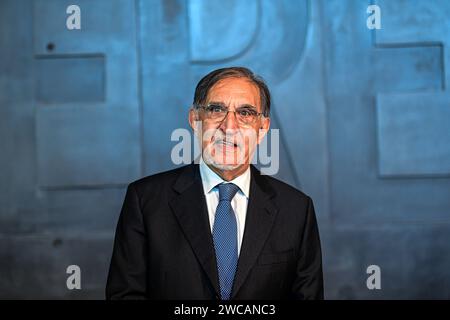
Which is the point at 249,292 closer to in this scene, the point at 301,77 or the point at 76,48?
the point at 301,77

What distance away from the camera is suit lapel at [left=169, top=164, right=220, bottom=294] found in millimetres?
1574

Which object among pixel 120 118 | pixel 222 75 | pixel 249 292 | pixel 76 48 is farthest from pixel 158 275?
pixel 76 48

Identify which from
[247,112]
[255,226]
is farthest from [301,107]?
[255,226]

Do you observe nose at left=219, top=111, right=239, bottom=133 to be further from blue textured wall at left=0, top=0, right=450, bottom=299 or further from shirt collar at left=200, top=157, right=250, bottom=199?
blue textured wall at left=0, top=0, right=450, bottom=299

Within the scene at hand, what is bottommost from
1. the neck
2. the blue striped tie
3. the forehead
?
the blue striped tie

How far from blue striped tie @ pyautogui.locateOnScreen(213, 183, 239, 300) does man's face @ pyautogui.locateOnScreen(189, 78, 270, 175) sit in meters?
0.11

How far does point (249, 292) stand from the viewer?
1.58 m

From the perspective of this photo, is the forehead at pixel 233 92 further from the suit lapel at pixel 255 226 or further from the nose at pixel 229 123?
the suit lapel at pixel 255 226

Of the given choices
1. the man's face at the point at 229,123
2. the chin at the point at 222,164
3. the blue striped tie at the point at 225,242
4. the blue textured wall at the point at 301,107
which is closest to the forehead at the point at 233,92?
the man's face at the point at 229,123

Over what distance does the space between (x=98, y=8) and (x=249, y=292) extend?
2.11m

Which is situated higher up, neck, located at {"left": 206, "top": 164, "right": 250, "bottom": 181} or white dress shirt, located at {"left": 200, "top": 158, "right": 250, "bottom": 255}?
neck, located at {"left": 206, "top": 164, "right": 250, "bottom": 181}

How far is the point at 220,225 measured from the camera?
162 cm

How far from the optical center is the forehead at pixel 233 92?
167 centimetres

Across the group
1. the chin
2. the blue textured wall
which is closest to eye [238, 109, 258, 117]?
the chin
